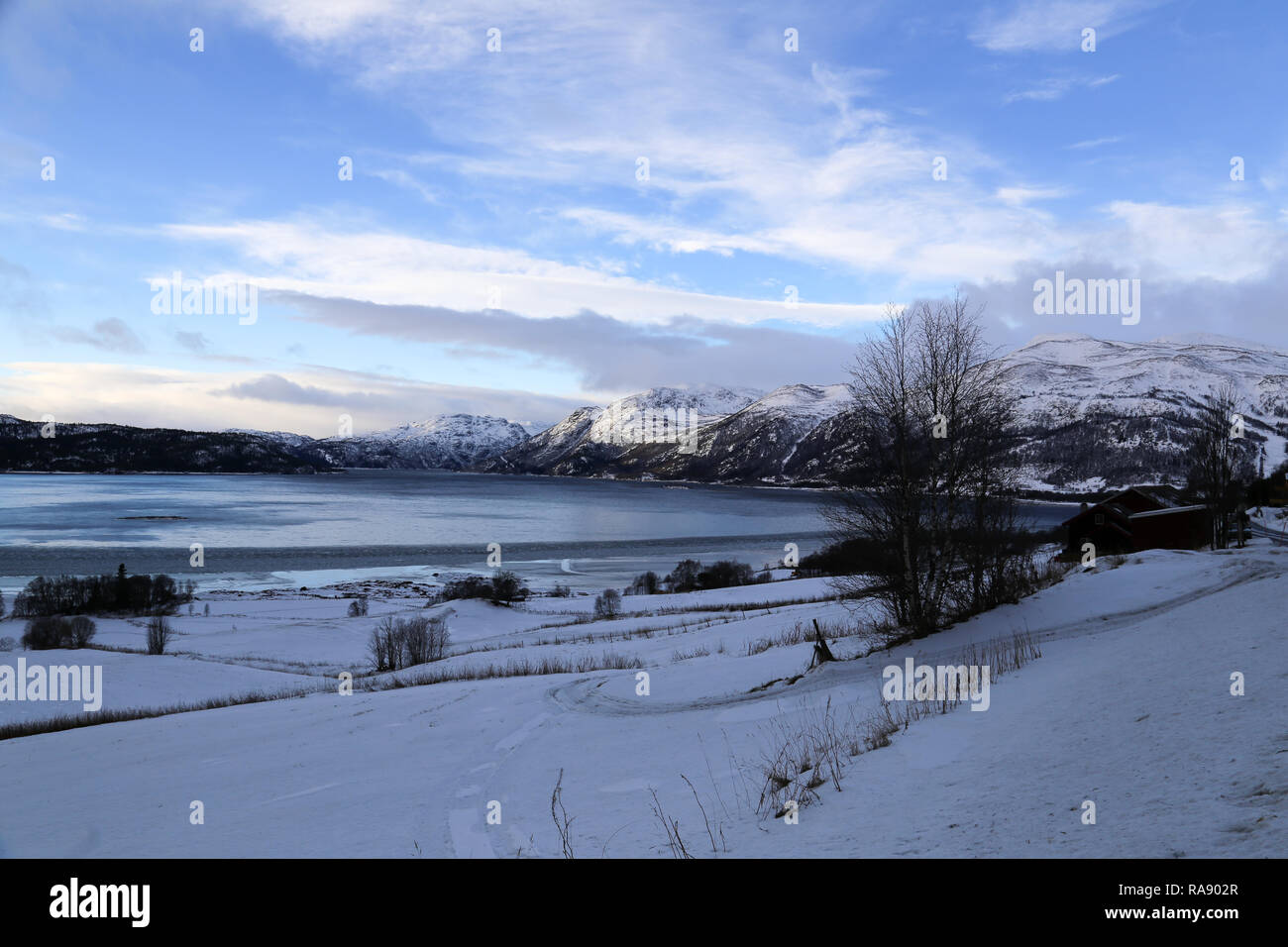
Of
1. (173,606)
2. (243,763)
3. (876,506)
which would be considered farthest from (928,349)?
(173,606)

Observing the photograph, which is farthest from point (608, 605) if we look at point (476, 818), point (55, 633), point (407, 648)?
point (476, 818)

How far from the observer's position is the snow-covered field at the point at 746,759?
5164 mm

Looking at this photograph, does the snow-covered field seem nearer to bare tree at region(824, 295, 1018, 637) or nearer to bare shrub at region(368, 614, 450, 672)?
bare tree at region(824, 295, 1018, 637)

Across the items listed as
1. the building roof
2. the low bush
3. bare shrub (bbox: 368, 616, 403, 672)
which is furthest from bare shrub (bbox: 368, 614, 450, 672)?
the building roof

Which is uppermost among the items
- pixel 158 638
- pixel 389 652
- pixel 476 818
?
pixel 476 818

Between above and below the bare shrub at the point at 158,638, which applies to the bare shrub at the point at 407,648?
above

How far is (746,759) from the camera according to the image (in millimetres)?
8789

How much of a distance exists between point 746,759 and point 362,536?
93.4 m

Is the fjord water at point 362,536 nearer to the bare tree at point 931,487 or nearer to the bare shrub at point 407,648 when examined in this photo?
the bare tree at point 931,487

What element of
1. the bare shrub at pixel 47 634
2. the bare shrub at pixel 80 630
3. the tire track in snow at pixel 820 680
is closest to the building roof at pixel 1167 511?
the tire track in snow at pixel 820 680

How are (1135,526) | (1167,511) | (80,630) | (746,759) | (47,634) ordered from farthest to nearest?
(1135,526) < (1167,511) < (80,630) < (47,634) < (746,759)

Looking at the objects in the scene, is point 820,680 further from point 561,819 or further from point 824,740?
point 561,819

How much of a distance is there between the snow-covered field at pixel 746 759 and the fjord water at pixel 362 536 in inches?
316
